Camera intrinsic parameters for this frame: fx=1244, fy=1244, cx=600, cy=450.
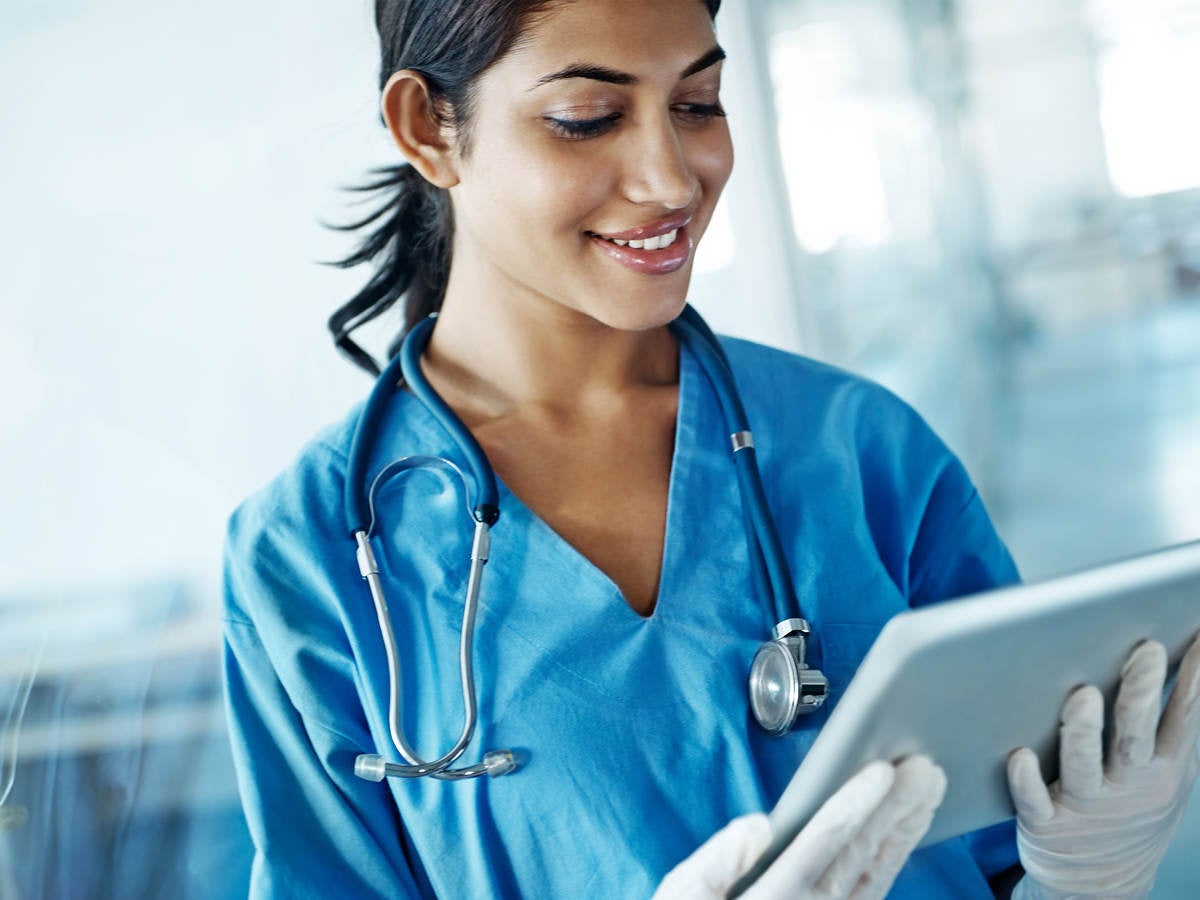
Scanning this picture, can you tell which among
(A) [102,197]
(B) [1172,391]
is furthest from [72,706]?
(B) [1172,391]

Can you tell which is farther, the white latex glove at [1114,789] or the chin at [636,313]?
the chin at [636,313]

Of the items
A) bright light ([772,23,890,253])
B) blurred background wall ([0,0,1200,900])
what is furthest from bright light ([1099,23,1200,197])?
blurred background wall ([0,0,1200,900])

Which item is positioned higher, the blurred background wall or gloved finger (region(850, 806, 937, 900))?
the blurred background wall

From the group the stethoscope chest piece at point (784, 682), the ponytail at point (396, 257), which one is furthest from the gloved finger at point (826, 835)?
the ponytail at point (396, 257)

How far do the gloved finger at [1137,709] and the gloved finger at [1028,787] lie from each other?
0.06 meters

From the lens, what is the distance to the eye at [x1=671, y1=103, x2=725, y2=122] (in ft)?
3.38

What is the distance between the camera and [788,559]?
1047mm

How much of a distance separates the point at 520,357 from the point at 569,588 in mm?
230

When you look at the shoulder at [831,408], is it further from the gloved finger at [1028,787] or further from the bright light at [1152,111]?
the bright light at [1152,111]

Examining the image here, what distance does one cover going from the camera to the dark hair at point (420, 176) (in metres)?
0.97

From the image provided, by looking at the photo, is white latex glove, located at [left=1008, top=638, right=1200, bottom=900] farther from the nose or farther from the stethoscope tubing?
the nose

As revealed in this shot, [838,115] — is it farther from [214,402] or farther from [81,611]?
[81,611]

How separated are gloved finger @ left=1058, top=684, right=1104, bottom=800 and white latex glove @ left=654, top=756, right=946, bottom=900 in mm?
122

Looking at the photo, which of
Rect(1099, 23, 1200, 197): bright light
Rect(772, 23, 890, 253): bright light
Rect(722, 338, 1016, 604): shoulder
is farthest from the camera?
Rect(1099, 23, 1200, 197): bright light
